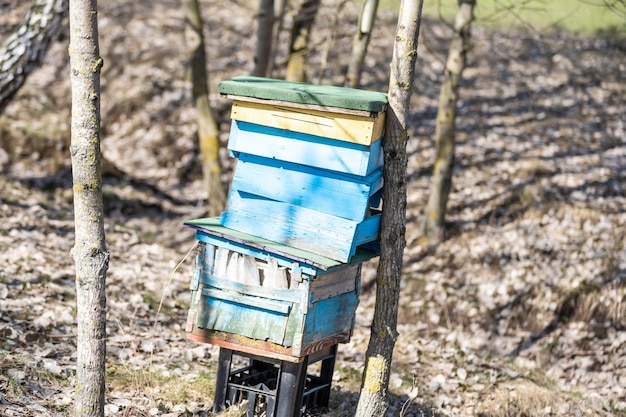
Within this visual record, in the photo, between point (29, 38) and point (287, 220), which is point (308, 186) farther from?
point (29, 38)

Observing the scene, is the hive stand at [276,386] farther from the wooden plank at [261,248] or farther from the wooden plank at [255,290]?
the wooden plank at [261,248]

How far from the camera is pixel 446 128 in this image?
936cm

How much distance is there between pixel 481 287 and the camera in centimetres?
873

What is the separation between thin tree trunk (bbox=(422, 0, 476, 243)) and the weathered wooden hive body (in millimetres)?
4666

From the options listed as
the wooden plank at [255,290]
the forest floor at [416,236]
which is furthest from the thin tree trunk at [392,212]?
the forest floor at [416,236]

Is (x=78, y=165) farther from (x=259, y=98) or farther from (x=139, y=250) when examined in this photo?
(x=139, y=250)

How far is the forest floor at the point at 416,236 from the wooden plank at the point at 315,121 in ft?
5.19

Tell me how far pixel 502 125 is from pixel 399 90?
8737 millimetres

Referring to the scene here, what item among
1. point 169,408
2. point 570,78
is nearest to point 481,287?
point 169,408

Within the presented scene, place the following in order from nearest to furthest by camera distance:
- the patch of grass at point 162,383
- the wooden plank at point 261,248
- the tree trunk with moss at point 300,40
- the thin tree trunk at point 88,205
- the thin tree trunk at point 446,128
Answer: the thin tree trunk at point 88,205
the wooden plank at point 261,248
the patch of grass at point 162,383
the thin tree trunk at point 446,128
the tree trunk with moss at point 300,40

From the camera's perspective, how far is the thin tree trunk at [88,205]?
3.96 metres

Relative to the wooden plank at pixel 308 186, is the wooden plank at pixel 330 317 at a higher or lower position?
lower

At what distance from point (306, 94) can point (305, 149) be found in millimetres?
349

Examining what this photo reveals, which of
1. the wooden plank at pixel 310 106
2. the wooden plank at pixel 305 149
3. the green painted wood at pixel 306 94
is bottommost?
the wooden plank at pixel 305 149
